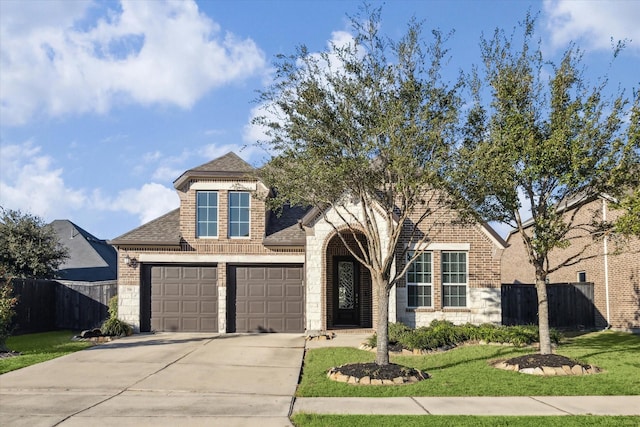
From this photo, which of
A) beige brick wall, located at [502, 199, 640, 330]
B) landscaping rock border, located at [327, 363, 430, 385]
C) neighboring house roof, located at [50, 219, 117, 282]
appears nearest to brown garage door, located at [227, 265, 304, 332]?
landscaping rock border, located at [327, 363, 430, 385]

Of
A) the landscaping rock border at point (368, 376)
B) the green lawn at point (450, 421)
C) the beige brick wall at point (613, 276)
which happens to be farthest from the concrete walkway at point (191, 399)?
the beige brick wall at point (613, 276)

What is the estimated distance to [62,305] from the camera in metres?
23.4

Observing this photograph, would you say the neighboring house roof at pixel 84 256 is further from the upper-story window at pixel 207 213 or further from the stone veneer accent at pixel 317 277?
the stone veneer accent at pixel 317 277

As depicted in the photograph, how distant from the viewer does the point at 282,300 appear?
66.9ft

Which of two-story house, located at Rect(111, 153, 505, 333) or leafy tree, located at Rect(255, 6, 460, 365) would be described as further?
two-story house, located at Rect(111, 153, 505, 333)

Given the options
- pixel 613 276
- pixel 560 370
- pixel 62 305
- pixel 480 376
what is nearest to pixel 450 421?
pixel 480 376

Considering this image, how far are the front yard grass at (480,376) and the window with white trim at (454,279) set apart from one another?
12.3 ft

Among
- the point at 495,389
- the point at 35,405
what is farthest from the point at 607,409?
the point at 35,405

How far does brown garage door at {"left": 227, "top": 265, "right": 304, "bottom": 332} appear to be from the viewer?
20328 mm

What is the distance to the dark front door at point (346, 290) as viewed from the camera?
21547 millimetres

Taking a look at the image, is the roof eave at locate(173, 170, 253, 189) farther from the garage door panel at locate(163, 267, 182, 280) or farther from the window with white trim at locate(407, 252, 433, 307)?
the window with white trim at locate(407, 252, 433, 307)

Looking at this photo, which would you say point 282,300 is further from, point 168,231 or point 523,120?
point 523,120

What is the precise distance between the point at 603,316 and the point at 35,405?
64.8ft

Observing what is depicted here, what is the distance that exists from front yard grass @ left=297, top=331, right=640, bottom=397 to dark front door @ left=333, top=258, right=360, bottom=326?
19.9 feet
